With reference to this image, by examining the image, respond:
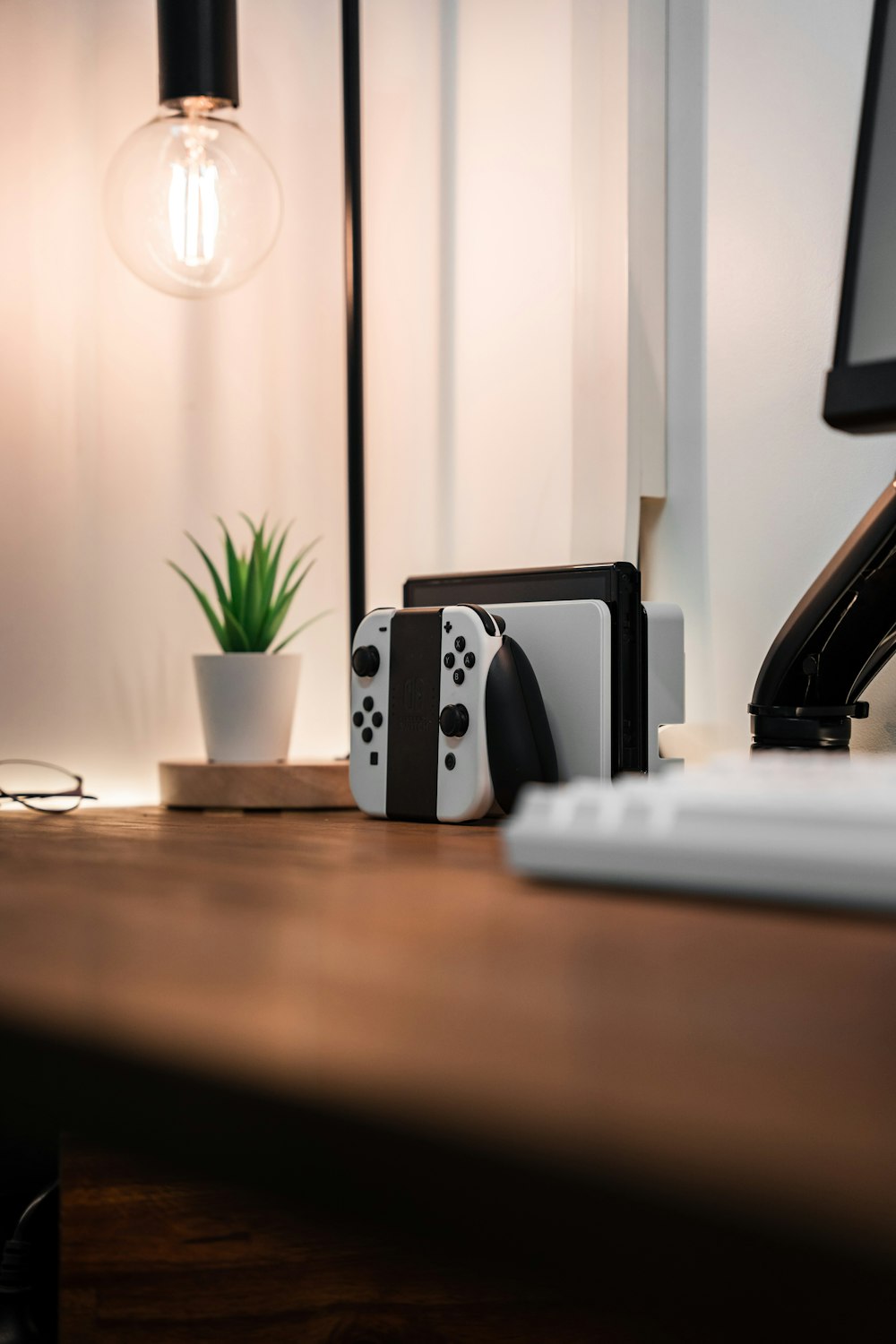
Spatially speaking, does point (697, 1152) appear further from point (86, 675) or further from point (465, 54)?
point (465, 54)

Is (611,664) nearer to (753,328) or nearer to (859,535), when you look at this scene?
(859,535)

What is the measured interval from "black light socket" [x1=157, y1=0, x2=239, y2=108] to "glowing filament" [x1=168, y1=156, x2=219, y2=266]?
0.07 meters

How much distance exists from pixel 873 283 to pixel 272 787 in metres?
0.74

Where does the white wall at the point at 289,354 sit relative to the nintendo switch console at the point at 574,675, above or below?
above

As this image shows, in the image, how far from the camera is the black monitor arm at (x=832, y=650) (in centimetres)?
91

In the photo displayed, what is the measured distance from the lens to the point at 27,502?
52.6 inches

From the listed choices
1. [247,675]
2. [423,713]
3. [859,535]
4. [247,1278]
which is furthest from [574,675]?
[247,1278]

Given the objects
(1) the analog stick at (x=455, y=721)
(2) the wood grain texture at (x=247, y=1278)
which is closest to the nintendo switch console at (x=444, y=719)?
(1) the analog stick at (x=455, y=721)

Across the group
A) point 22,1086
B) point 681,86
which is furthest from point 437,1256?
point 681,86

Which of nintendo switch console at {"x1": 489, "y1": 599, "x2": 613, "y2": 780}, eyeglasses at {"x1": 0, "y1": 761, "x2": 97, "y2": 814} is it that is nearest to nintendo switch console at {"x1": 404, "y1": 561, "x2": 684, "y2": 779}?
nintendo switch console at {"x1": 489, "y1": 599, "x2": 613, "y2": 780}

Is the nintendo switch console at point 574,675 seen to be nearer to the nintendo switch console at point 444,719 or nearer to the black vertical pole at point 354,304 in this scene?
the nintendo switch console at point 444,719

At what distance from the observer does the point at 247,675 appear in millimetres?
1229

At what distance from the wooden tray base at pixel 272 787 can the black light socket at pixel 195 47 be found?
702mm

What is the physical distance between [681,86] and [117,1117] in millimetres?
1397
